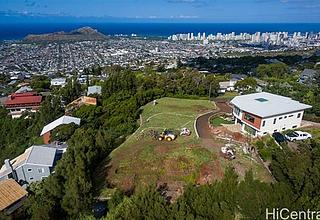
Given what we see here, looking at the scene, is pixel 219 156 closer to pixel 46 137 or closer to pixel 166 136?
pixel 166 136

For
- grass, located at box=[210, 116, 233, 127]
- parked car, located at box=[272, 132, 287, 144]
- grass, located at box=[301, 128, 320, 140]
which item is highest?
parked car, located at box=[272, 132, 287, 144]

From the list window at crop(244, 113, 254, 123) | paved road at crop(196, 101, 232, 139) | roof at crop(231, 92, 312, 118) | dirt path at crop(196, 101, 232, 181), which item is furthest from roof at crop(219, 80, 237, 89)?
window at crop(244, 113, 254, 123)

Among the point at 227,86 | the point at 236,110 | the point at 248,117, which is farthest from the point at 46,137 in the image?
the point at 227,86

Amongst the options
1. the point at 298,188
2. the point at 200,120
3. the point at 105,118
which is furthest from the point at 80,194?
the point at 105,118

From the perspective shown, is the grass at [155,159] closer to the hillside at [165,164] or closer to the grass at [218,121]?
the hillside at [165,164]

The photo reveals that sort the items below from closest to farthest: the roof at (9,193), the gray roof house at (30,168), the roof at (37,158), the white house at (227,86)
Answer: the roof at (9,193)
the gray roof house at (30,168)
the roof at (37,158)
the white house at (227,86)

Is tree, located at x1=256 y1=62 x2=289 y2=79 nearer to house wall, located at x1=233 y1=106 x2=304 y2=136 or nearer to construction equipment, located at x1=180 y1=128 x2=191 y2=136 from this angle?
house wall, located at x1=233 y1=106 x2=304 y2=136

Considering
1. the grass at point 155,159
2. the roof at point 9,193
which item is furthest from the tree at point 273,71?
the roof at point 9,193
